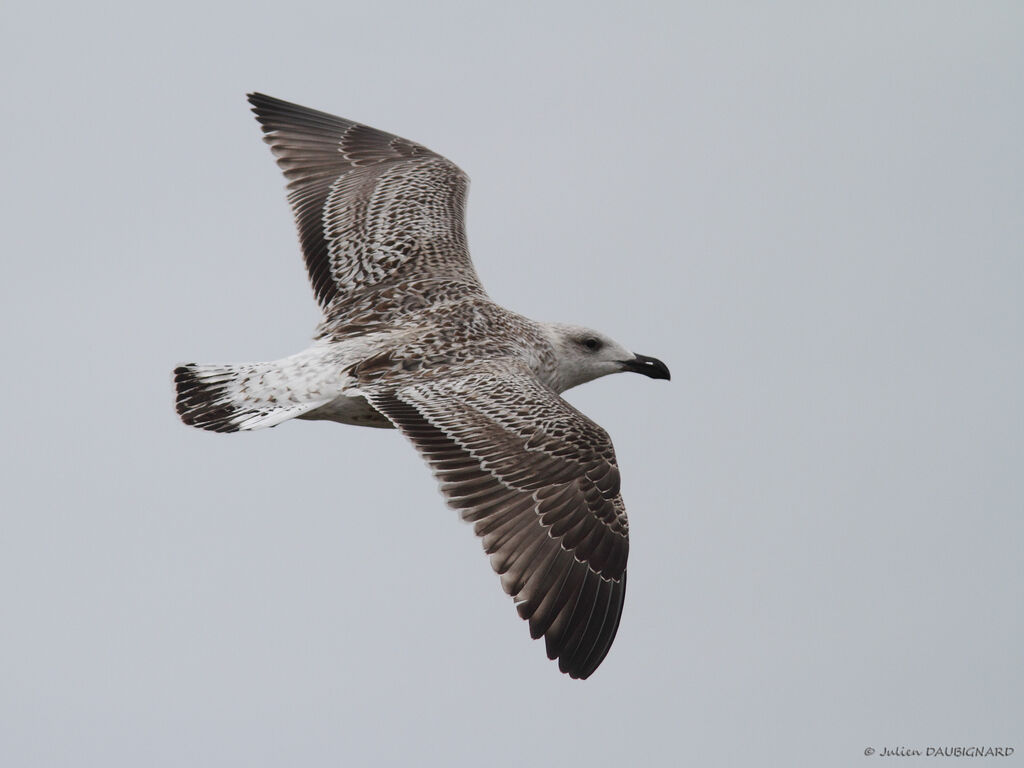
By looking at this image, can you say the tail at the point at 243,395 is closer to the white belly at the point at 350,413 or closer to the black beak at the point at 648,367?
the white belly at the point at 350,413

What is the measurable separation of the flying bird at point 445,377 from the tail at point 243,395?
0.06ft

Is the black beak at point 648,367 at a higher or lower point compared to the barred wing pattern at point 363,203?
lower

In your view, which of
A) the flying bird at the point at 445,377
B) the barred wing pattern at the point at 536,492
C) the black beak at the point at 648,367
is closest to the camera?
the barred wing pattern at the point at 536,492

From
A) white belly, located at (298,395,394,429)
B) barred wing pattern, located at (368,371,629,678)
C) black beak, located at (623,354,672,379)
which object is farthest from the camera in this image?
black beak, located at (623,354,672,379)

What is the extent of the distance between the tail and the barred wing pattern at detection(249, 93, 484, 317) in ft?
4.96

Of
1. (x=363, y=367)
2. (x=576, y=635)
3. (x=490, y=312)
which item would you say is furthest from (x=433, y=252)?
(x=576, y=635)

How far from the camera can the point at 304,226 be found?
17688mm

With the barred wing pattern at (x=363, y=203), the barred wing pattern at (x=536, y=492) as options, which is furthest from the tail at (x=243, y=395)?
the barred wing pattern at (x=363, y=203)

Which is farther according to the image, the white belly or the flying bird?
the white belly

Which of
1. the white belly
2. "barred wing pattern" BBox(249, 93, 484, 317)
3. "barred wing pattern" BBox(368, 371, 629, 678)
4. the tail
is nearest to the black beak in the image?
"barred wing pattern" BBox(249, 93, 484, 317)

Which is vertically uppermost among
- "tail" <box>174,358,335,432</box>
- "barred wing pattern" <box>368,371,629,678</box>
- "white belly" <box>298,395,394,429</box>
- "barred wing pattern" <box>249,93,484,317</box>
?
"barred wing pattern" <box>249,93,484,317</box>

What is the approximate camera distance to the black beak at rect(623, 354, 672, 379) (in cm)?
1672

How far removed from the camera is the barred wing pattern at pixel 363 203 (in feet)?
55.5

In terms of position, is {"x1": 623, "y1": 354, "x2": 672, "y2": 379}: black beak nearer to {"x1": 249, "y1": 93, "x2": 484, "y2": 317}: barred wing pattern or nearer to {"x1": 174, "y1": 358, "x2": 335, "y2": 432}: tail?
{"x1": 249, "y1": 93, "x2": 484, "y2": 317}: barred wing pattern
